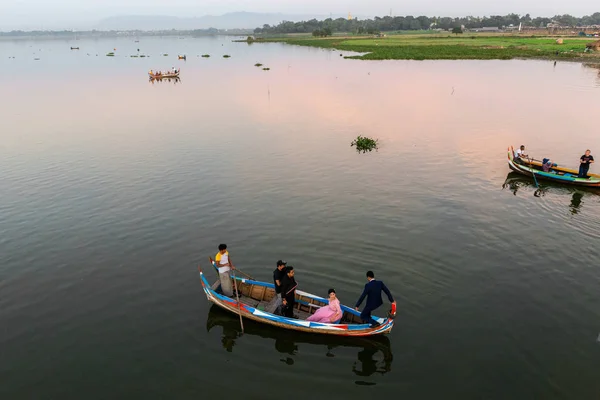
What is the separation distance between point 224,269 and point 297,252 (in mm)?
5252

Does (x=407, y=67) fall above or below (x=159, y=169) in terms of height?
above

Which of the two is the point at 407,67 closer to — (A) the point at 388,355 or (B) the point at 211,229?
(B) the point at 211,229

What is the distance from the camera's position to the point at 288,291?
610 inches

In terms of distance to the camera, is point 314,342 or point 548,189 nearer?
point 314,342

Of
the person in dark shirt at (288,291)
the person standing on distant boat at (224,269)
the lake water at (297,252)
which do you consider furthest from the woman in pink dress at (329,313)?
the person standing on distant boat at (224,269)

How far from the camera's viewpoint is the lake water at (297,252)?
1380 centimetres

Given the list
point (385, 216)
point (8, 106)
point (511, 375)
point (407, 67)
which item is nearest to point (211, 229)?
point (385, 216)

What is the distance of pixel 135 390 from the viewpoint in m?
13.2

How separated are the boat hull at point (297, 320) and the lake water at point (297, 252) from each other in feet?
1.94

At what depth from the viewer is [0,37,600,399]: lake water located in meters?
13.8

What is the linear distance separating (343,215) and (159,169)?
1764cm

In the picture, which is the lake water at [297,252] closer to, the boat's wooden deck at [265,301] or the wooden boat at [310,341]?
the wooden boat at [310,341]

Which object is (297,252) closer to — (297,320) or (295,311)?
(295,311)

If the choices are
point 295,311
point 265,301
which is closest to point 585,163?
point 295,311
